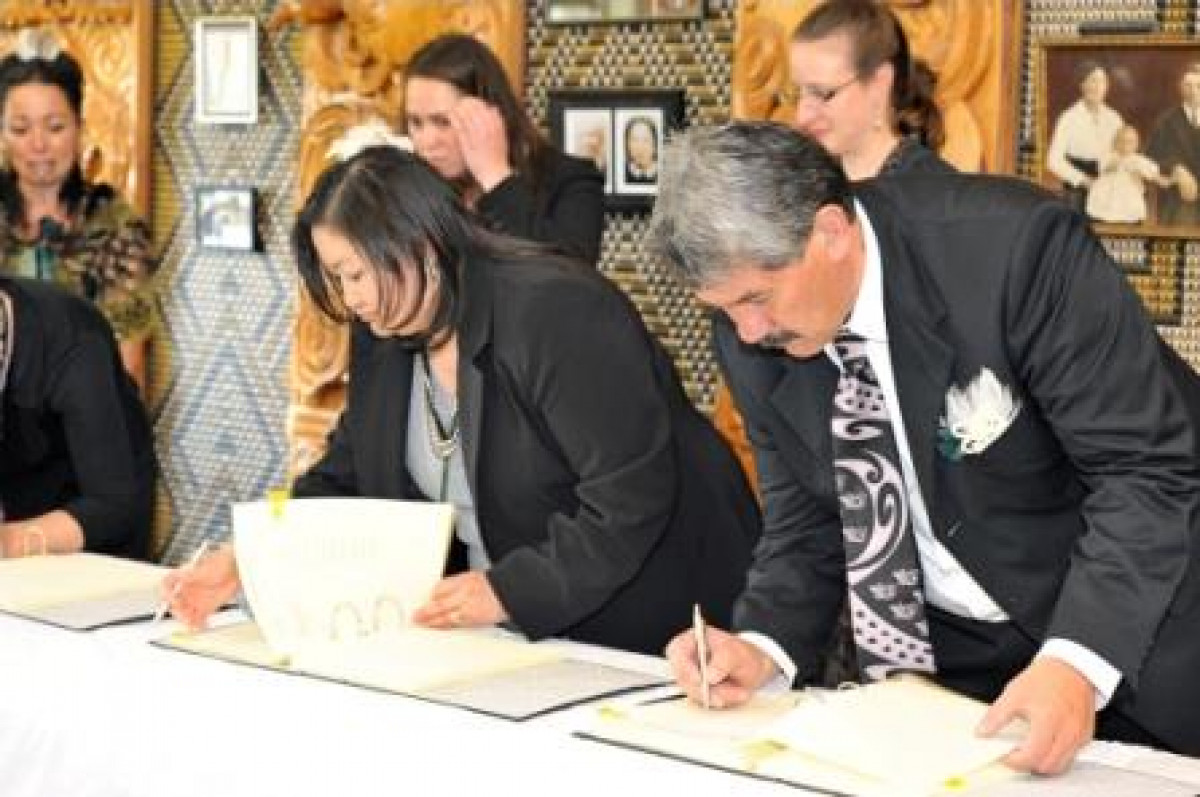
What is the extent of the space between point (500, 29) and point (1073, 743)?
4175 mm

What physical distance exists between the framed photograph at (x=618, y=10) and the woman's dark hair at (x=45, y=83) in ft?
4.61

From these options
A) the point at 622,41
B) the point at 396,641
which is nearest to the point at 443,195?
the point at 396,641

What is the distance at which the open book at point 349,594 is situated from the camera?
2.93 m

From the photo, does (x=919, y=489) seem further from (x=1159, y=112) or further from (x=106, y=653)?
(x=1159, y=112)

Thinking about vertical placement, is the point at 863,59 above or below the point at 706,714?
above

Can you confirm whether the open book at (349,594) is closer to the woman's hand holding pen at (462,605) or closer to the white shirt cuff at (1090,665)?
the woman's hand holding pen at (462,605)

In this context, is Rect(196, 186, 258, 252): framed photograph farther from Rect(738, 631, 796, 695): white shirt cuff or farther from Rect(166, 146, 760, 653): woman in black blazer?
Rect(738, 631, 796, 695): white shirt cuff

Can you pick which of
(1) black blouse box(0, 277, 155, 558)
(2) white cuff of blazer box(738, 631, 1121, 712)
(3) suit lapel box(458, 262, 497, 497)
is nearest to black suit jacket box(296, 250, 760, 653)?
(3) suit lapel box(458, 262, 497, 497)

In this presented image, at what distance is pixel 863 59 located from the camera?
4141mm

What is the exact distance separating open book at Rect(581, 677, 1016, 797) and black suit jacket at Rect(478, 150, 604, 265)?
2.39m

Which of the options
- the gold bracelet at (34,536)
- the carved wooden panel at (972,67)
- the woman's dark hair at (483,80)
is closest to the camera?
the gold bracelet at (34,536)

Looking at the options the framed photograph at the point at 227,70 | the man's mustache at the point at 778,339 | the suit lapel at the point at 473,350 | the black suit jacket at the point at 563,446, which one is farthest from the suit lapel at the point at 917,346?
the framed photograph at the point at 227,70

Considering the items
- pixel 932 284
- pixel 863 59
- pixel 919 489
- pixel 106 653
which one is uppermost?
pixel 863 59

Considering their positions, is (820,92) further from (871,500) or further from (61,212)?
(61,212)
